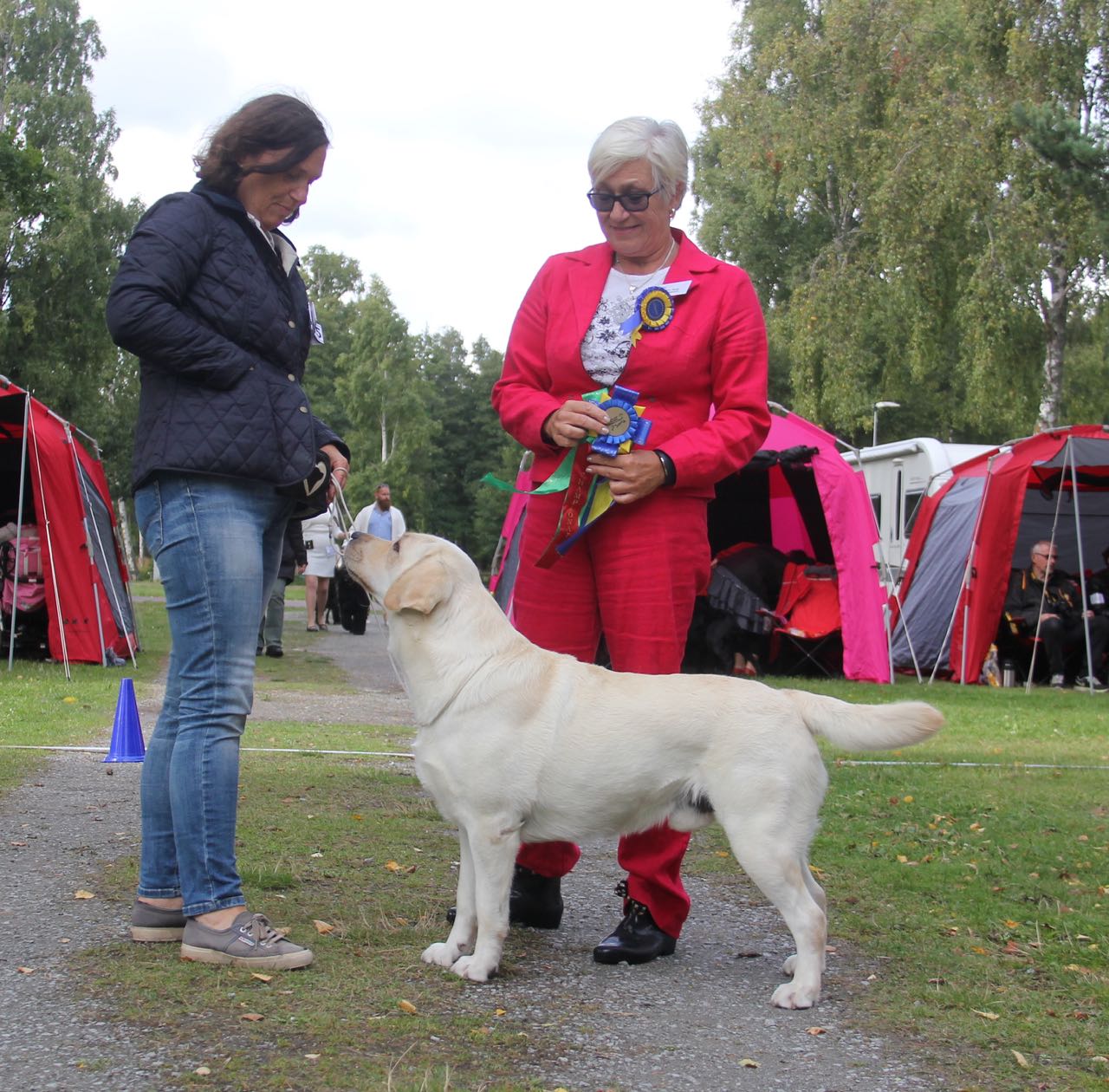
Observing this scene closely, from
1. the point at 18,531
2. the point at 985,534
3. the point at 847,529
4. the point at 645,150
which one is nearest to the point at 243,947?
the point at 645,150

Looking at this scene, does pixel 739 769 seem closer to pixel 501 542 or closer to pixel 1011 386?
pixel 501 542

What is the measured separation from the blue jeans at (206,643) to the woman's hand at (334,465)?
0.79 feet

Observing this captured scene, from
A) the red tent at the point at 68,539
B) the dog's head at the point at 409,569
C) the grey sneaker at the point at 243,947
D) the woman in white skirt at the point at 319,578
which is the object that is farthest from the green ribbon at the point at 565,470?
the woman in white skirt at the point at 319,578

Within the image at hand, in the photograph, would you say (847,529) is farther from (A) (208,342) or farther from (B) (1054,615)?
(A) (208,342)

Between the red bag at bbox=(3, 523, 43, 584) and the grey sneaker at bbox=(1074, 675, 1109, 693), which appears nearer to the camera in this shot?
the red bag at bbox=(3, 523, 43, 584)

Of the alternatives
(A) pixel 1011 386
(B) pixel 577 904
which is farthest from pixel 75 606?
(A) pixel 1011 386

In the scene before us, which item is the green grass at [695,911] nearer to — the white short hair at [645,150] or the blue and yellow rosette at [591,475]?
the blue and yellow rosette at [591,475]

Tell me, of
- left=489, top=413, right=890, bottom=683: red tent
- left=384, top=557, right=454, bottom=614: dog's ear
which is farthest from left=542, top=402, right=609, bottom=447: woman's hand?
left=489, top=413, right=890, bottom=683: red tent

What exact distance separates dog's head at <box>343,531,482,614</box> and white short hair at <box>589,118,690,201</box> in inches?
48.7

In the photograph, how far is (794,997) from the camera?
3385 millimetres

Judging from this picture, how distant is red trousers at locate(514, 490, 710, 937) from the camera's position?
3834 mm

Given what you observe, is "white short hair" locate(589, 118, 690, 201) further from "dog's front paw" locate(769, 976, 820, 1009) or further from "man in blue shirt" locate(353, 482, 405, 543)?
"man in blue shirt" locate(353, 482, 405, 543)

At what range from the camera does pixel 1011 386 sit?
26.7 m

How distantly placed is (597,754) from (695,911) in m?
1.27
